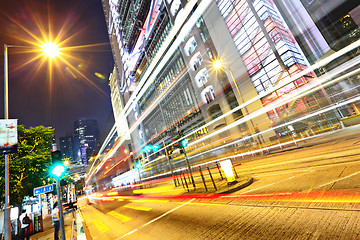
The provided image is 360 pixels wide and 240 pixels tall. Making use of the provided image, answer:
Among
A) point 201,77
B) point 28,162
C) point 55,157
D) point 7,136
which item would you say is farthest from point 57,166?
point 201,77

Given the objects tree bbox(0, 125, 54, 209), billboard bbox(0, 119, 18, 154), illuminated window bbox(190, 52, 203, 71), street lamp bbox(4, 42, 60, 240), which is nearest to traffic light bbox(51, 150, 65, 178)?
billboard bbox(0, 119, 18, 154)

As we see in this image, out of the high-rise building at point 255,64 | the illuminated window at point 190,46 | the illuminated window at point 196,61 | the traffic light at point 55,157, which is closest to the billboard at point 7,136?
the traffic light at point 55,157

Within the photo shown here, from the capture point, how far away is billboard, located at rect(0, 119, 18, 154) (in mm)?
6901

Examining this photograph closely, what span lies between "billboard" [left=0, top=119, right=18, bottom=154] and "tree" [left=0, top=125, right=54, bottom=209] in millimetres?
7045

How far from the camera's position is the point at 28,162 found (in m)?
13.4

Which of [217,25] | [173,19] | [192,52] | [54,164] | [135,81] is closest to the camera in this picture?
[54,164]

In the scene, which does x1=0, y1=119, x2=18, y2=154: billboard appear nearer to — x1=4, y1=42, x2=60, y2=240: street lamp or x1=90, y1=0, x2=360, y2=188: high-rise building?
x1=4, y1=42, x2=60, y2=240: street lamp

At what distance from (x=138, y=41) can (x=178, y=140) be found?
73021mm

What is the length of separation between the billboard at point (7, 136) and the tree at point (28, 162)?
704 cm

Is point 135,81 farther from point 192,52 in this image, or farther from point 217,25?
point 217,25

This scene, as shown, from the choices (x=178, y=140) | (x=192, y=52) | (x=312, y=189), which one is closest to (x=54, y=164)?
(x=178, y=140)

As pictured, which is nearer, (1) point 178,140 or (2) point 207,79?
(1) point 178,140

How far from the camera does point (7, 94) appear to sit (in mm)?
9062

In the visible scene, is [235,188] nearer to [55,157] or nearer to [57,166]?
[57,166]
